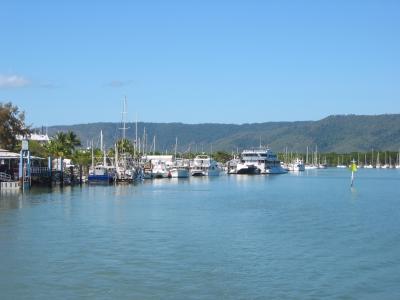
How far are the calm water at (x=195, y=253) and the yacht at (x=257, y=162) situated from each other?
402ft

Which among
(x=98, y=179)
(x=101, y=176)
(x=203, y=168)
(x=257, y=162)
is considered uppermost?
(x=257, y=162)

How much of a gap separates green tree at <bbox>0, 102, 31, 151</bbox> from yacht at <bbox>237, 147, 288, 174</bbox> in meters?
93.3

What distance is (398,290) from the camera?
27.1 meters

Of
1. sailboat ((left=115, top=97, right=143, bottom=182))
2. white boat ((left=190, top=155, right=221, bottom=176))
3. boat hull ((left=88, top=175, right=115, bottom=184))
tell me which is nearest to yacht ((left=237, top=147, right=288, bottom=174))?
white boat ((left=190, top=155, right=221, bottom=176))

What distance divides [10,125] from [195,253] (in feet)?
213

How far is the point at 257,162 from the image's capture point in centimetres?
18500

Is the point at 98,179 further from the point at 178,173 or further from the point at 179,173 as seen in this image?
the point at 179,173

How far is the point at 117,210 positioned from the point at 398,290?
34.5 meters

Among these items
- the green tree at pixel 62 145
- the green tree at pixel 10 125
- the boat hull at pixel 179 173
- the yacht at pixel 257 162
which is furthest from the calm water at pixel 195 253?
the yacht at pixel 257 162

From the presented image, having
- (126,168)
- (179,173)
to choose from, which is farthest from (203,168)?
(126,168)

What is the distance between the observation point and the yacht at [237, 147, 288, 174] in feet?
601

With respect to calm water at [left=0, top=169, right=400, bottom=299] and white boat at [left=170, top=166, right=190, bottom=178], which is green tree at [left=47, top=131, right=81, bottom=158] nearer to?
white boat at [left=170, top=166, right=190, bottom=178]

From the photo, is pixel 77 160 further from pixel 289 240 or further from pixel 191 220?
pixel 289 240

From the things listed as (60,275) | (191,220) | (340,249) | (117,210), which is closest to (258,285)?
(60,275)
